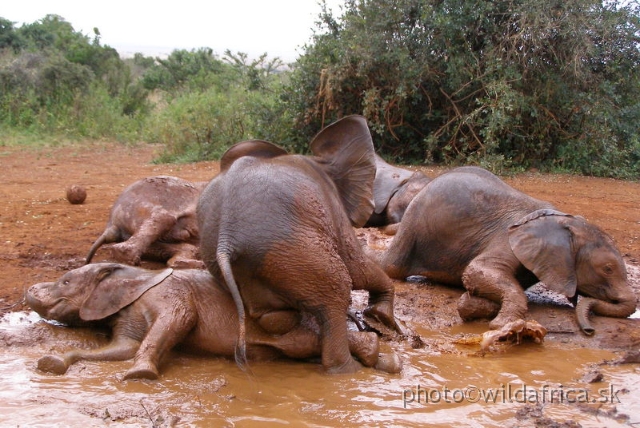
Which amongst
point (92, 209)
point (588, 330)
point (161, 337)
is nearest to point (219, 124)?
point (92, 209)

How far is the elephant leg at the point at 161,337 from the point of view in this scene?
4047 mm

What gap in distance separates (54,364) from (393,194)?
5734 mm

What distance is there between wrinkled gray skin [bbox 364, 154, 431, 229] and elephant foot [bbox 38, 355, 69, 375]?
529 cm

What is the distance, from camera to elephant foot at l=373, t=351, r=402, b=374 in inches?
175

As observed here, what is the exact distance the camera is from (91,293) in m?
4.74

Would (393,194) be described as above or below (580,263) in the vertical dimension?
above

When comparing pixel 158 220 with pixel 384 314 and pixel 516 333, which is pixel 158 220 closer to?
pixel 384 314

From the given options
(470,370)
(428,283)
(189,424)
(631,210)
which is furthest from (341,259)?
(631,210)

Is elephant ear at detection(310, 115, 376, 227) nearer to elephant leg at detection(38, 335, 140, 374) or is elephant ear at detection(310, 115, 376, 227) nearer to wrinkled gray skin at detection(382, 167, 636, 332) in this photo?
wrinkled gray skin at detection(382, 167, 636, 332)

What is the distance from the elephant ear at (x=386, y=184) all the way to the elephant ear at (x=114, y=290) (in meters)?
4.77

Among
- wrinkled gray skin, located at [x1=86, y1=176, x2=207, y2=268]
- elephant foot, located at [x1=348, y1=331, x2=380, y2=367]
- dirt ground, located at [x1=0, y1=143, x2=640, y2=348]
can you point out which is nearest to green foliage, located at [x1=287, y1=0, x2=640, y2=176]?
dirt ground, located at [x1=0, y1=143, x2=640, y2=348]

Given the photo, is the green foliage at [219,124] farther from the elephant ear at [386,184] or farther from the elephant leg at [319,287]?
the elephant leg at [319,287]

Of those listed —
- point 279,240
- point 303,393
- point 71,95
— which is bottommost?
point 303,393

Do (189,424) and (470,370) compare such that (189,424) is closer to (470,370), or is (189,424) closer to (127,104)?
(470,370)
